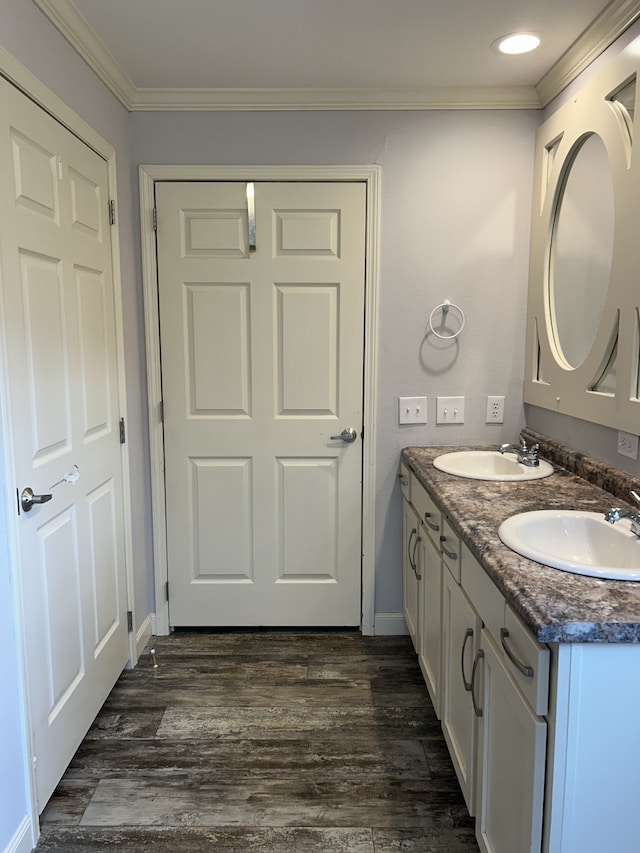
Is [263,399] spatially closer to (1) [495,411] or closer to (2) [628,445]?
(1) [495,411]

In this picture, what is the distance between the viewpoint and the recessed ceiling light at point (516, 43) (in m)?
2.03

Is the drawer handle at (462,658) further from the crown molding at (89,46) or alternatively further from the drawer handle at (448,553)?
the crown molding at (89,46)

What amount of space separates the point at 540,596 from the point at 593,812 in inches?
15.5

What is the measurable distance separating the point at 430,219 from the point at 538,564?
178 cm

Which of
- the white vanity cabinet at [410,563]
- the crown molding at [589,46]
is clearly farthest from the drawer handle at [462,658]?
the crown molding at [589,46]

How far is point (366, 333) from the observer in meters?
2.65

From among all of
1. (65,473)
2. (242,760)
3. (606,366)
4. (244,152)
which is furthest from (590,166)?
(242,760)

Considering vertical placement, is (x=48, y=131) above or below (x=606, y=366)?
above

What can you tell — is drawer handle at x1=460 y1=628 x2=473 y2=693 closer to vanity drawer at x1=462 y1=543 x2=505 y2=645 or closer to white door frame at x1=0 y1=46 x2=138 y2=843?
vanity drawer at x1=462 y1=543 x2=505 y2=645

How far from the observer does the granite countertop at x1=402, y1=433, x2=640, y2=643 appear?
1.03 m

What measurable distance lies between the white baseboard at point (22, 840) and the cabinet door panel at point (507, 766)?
1216mm

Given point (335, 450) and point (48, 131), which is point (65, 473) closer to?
point (48, 131)

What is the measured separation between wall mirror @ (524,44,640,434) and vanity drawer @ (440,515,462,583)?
0.62m

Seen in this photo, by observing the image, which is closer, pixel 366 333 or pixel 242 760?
pixel 242 760
